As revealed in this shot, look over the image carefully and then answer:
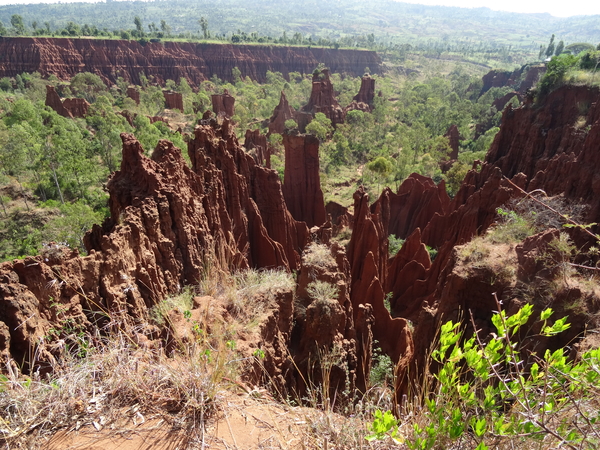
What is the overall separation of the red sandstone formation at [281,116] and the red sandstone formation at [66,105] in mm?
25874

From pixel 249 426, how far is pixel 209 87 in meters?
87.9

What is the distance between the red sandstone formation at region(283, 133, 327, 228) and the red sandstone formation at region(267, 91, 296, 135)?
29.6 meters

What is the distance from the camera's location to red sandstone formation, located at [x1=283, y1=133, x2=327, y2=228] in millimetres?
23531

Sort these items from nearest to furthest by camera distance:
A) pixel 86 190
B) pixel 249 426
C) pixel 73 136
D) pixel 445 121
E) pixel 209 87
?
pixel 249 426 < pixel 86 190 < pixel 73 136 < pixel 445 121 < pixel 209 87

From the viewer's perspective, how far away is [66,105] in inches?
1837

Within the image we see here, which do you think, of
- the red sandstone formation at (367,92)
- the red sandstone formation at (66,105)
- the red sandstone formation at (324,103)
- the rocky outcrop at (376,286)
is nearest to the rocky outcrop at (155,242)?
the rocky outcrop at (376,286)

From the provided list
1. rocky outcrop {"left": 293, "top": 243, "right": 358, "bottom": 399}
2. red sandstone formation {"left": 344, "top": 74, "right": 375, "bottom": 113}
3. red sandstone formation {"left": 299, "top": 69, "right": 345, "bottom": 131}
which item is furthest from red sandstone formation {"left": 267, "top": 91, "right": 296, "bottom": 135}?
rocky outcrop {"left": 293, "top": 243, "right": 358, "bottom": 399}

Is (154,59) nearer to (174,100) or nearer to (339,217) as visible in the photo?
(174,100)

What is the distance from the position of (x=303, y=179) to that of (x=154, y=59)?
79480mm

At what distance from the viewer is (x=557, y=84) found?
98.0ft

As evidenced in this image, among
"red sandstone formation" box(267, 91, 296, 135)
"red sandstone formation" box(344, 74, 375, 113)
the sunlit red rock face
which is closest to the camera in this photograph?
the sunlit red rock face

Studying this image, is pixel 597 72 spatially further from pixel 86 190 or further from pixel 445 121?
pixel 86 190

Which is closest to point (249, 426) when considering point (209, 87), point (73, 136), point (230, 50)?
point (73, 136)

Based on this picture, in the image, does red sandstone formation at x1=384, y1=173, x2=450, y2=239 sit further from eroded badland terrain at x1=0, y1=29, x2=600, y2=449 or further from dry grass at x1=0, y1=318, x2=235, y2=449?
dry grass at x1=0, y1=318, x2=235, y2=449
